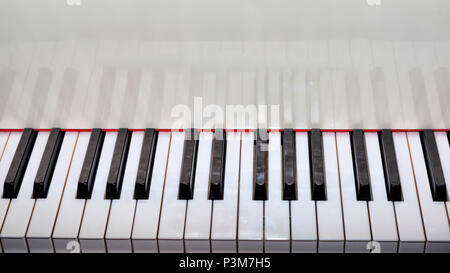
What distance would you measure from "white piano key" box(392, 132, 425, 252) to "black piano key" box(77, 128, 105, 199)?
1592 mm

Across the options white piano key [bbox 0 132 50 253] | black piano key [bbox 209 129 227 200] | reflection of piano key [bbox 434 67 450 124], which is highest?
reflection of piano key [bbox 434 67 450 124]

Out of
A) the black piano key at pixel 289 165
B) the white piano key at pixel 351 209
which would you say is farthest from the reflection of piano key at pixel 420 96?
the black piano key at pixel 289 165

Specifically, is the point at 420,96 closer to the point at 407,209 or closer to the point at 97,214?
the point at 407,209

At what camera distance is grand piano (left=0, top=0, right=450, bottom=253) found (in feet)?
5.18

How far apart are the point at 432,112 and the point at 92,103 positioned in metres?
1.73

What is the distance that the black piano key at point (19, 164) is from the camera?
2141 mm

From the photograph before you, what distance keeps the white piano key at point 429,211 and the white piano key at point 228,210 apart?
93 centimetres

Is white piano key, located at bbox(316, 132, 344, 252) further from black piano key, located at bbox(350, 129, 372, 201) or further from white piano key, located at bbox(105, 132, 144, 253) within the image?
white piano key, located at bbox(105, 132, 144, 253)

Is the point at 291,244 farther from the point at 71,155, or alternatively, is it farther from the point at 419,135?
the point at 71,155

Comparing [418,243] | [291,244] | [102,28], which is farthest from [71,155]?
[418,243]

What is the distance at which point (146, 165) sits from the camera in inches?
86.4

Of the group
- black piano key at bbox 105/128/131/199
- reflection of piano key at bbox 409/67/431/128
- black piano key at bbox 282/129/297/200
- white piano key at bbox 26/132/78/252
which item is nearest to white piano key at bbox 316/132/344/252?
black piano key at bbox 282/129/297/200

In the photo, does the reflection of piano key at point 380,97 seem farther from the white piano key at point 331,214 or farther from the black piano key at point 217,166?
the black piano key at point 217,166

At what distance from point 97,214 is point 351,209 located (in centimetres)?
128
